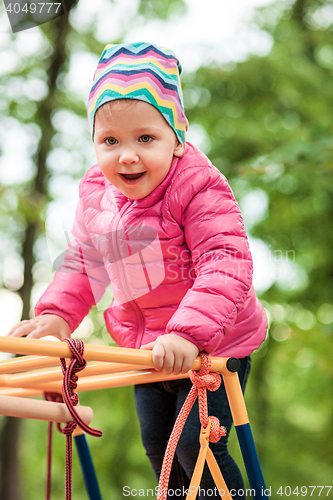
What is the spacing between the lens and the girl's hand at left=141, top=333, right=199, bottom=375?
1028 mm

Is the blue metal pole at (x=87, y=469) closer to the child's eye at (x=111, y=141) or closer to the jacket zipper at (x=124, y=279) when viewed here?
the jacket zipper at (x=124, y=279)

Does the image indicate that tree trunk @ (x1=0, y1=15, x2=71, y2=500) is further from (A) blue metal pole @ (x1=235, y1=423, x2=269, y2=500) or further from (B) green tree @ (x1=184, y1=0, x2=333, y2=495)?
(A) blue metal pole @ (x1=235, y1=423, x2=269, y2=500)

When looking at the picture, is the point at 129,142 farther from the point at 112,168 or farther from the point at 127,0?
the point at 127,0

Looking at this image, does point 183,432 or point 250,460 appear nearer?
point 250,460

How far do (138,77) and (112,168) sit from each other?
0.24 metres

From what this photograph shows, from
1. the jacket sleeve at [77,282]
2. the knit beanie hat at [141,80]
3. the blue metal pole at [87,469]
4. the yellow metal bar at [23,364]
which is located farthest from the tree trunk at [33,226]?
the yellow metal bar at [23,364]

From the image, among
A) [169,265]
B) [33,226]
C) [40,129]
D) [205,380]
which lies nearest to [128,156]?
[169,265]

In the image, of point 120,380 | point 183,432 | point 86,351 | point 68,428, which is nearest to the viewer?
point 86,351

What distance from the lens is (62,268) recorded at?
156 centimetres

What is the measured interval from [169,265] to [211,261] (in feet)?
0.52

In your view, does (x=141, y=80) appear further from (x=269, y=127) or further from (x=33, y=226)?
(x=269, y=127)

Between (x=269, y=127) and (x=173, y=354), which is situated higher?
(x=269, y=127)

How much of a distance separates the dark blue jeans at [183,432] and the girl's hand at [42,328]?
0.33 m

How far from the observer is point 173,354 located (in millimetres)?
1048
